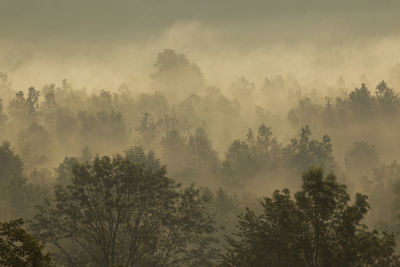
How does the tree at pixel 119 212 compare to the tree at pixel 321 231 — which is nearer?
the tree at pixel 321 231

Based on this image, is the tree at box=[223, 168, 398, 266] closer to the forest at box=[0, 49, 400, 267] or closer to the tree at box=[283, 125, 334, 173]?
the forest at box=[0, 49, 400, 267]

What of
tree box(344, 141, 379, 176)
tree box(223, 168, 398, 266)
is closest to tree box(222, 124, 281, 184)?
tree box(344, 141, 379, 176)

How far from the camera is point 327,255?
21.7 metres

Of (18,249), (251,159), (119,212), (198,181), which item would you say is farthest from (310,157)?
(18,249)

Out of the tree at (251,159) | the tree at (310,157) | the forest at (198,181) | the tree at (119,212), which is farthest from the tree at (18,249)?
the tree at (310,157)

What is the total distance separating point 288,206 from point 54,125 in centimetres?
12678

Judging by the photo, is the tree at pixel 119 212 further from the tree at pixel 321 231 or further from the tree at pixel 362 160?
the tree at pixel 362 160

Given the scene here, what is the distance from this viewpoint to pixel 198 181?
96625mm

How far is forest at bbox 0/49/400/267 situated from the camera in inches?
877

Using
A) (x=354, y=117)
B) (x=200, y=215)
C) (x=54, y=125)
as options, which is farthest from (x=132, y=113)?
(x=200, y=215)

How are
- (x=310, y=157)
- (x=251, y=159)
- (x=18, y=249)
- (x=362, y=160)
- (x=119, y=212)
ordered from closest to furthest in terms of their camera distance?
(x=18, y=249)
(x=119, y=212)
(x=310, y=157)
(x=362, y=160)
(x=251, y=159)

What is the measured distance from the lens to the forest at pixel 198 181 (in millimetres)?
22281

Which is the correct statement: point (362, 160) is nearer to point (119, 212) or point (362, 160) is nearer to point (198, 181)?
point (198, 181)

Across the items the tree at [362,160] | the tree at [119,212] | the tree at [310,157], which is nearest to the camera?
the tree at [119,212]
